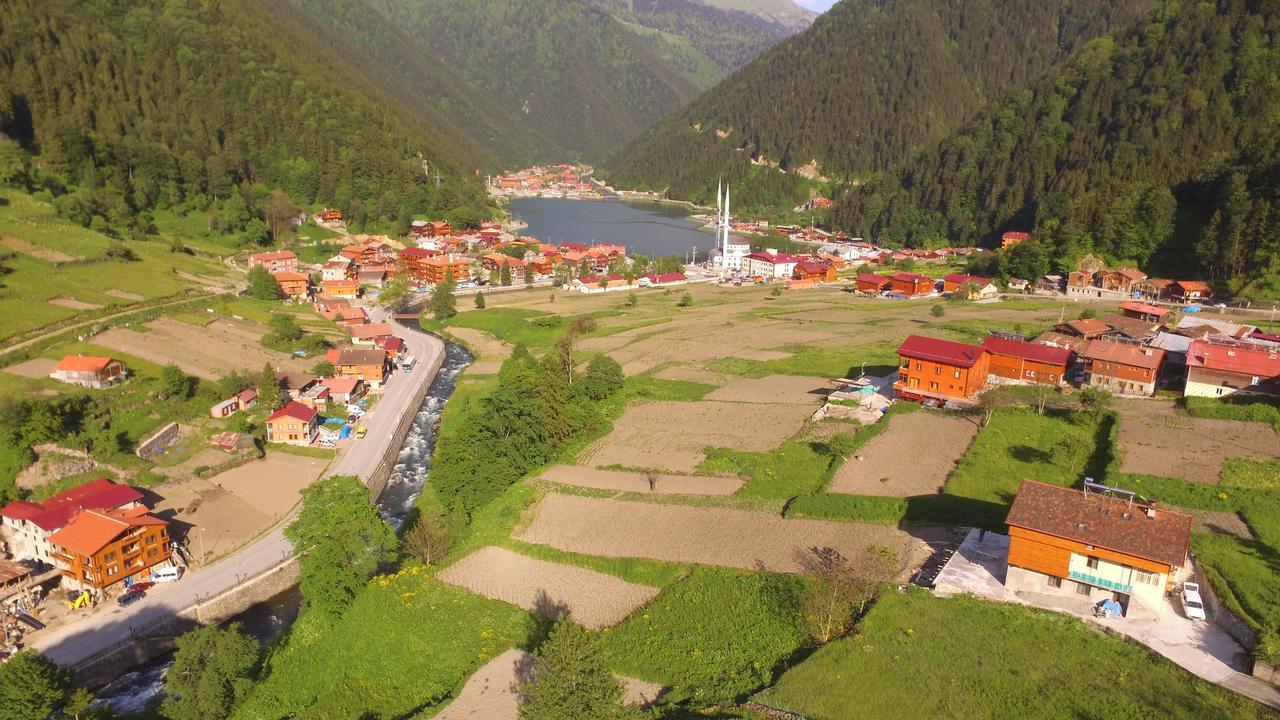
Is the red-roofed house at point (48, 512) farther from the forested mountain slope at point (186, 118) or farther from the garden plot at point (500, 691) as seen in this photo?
the forested mountain slope at point (186, 118)

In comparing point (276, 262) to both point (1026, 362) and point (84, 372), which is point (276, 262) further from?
point (1026, 362)

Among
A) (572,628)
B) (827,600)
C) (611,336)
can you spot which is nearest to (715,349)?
(611,336)

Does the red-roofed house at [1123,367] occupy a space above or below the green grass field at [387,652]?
above

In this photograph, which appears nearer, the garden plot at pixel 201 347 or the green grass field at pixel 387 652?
the green grass field at pixel 387 652

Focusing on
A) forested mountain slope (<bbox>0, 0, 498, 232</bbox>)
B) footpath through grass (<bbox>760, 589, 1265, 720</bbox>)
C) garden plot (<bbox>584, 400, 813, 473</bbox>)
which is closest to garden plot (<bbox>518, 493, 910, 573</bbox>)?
footpath through grass (<bbox>760, 589, 1265, 720</bbox>)

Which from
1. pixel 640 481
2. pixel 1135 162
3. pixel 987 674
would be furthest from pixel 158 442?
pixel 1135 162

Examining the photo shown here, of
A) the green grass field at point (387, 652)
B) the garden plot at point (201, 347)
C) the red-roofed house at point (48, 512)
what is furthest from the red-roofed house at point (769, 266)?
the green grass field at point (387, 652)

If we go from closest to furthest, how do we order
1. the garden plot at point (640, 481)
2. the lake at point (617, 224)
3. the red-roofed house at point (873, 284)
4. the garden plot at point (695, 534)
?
1. the garden plot at point (695, 534)
2. the garden plot at point (640, 481)
3. the red-roofed house at point (873, 284)
4. the lake at point (617, 224)

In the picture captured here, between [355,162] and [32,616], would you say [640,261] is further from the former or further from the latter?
[32,616]

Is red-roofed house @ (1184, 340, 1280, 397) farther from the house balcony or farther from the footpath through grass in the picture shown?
the footpath through grass
